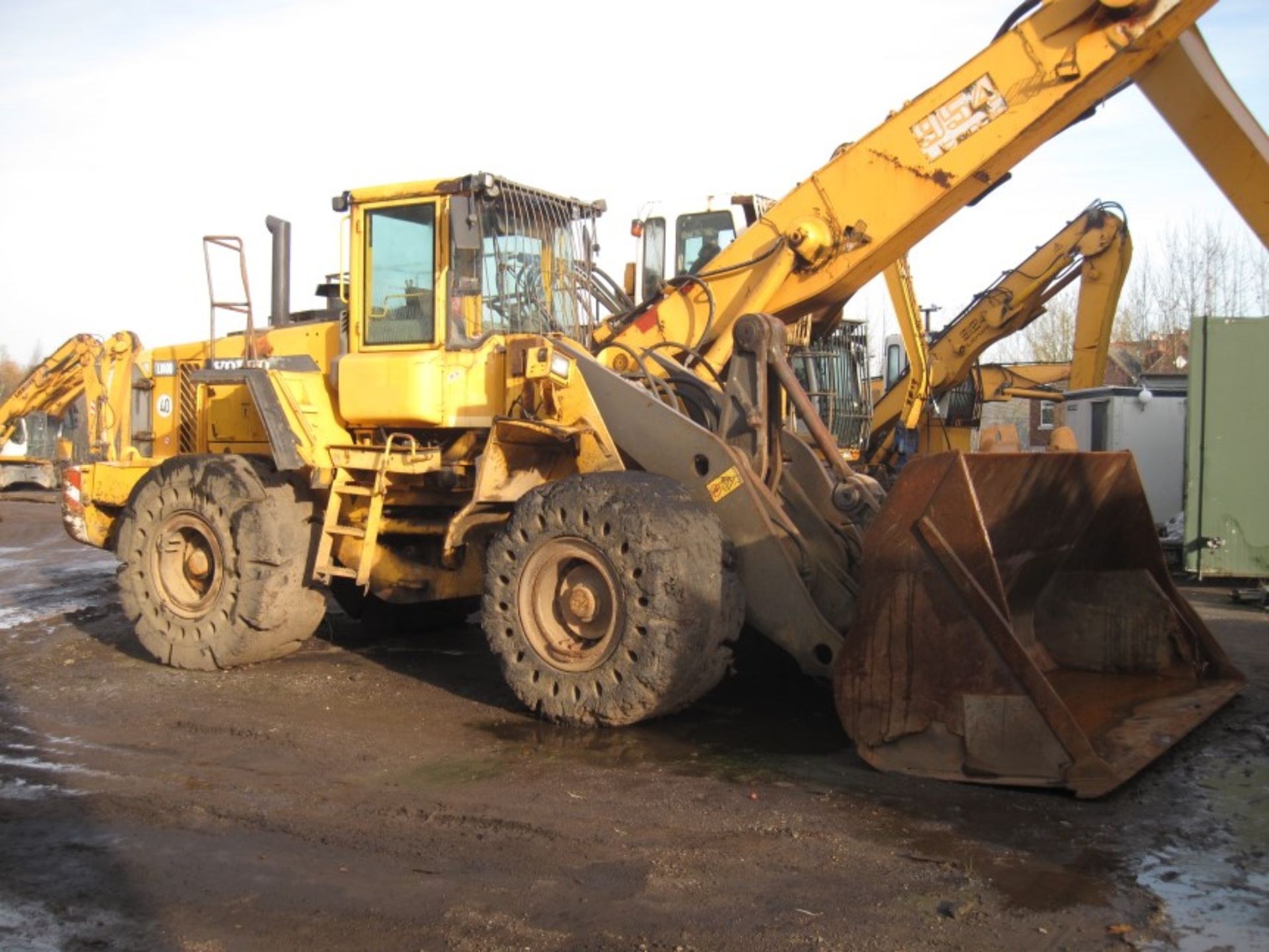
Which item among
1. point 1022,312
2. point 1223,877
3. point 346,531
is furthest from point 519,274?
point 1022,312

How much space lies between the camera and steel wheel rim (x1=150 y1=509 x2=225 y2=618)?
321 inches

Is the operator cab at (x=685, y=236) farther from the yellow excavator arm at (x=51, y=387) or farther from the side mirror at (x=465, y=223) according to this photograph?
the yellow excavator arm at (x=51, y=387)

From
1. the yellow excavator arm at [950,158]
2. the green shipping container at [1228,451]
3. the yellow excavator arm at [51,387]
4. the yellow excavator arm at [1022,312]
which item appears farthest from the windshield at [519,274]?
the yellow excavator arm at [51,387]

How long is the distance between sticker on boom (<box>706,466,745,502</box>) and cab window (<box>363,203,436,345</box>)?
7.23 feet

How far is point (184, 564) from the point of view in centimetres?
831

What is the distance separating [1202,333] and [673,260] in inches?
220

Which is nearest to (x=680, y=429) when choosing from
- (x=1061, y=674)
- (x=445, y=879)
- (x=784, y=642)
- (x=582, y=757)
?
(x=784, y=642)

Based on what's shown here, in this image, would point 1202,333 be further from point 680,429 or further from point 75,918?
point 75,918

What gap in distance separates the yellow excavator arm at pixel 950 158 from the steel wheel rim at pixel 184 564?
2.96 metres

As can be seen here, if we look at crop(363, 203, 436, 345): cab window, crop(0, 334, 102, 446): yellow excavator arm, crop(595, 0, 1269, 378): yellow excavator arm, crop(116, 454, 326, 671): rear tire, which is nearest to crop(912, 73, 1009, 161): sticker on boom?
crop(595, 0, 1269, 378): yellow excavator arm

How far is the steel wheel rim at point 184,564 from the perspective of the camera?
8.16 m

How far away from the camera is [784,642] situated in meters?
6.15

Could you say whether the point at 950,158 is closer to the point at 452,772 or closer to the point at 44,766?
the point at 452,772

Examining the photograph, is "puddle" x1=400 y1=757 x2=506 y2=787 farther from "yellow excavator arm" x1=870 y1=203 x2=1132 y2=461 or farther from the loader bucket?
"yellow excavator arm" x1=870 y1=203 x2=1132 y2=461
